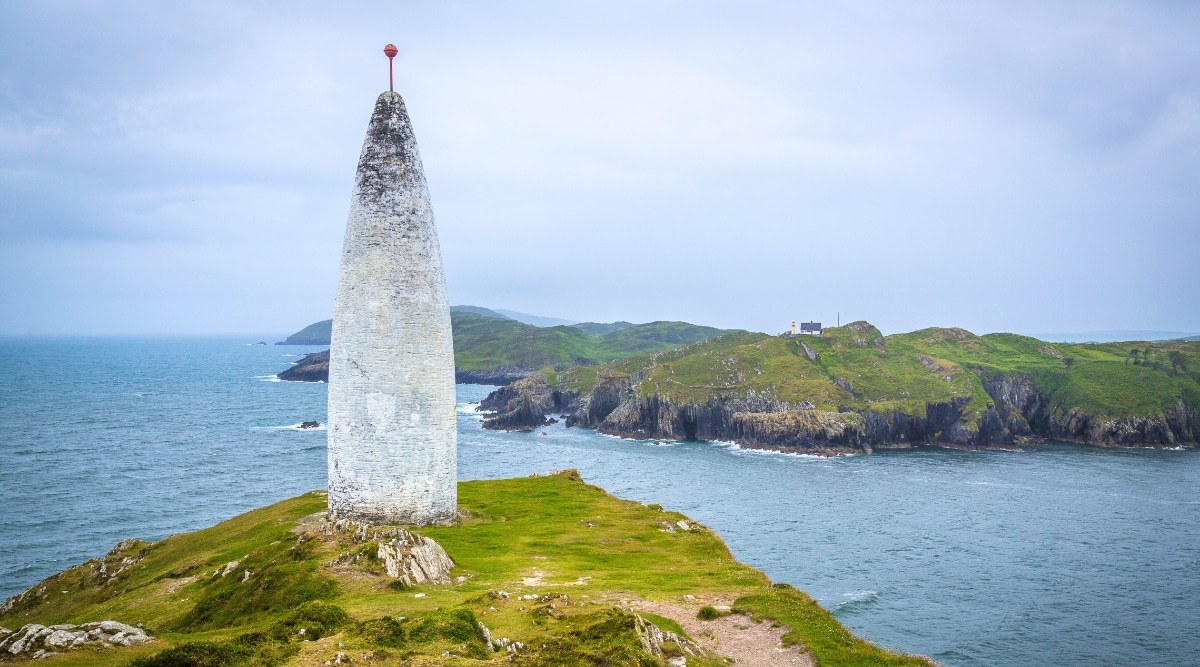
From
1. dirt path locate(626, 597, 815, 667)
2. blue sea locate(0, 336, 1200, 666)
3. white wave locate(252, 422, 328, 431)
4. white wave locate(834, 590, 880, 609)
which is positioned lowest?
white wave locate(834, 590, 880, 609)

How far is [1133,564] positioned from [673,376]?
277ft

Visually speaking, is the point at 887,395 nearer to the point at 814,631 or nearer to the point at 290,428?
the point at 290,428

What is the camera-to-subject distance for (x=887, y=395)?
11994 cm

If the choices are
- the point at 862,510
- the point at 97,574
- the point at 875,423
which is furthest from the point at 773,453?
the point at 97,574

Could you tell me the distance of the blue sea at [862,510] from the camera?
42.2 metres

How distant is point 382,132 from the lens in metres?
31.1

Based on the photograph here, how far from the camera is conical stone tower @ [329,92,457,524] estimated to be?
29.8 metres

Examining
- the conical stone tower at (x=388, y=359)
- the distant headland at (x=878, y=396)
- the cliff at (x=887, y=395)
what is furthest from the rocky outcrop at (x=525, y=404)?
the conical stone tower at (x=388, y=359)

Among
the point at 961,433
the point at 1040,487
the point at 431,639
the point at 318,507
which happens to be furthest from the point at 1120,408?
the point at 431,639

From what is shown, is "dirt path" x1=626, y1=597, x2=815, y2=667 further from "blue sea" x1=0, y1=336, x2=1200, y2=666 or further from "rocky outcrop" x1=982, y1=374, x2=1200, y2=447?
"rocky outcrop" x1=982, y1=374, x2=1200, y2=447

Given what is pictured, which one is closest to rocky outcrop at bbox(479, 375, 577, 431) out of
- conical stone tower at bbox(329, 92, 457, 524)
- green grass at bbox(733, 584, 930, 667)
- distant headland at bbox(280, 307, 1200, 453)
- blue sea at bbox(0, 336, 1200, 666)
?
distant headland at bbox(280, 307, 1200, 453)

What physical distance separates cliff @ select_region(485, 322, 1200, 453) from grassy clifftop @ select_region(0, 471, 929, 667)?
7917 cm

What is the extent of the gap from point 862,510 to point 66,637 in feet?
215

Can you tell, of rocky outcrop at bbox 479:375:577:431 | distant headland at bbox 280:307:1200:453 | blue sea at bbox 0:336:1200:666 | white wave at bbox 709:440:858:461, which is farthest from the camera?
rocky outcrop at bbox 479:375:577:431
